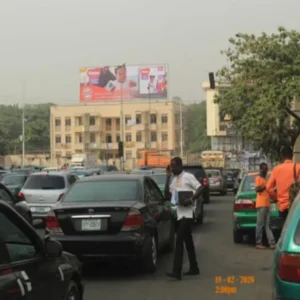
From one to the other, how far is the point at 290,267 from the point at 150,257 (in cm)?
520

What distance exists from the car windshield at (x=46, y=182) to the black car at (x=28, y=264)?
40.5 feet

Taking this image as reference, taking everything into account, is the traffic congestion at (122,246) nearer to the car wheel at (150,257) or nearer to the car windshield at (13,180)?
the car wheel at (150,257)

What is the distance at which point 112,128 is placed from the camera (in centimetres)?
11488

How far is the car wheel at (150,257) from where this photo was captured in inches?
381

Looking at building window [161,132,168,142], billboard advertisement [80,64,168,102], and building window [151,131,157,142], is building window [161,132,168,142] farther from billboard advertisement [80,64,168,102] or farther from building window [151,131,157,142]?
billboard advertisement [80,64,168,102]

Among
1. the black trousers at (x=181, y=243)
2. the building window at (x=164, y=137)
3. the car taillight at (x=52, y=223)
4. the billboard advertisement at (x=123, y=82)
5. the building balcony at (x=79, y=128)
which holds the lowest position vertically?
the black trousers at (x=181, y=243)

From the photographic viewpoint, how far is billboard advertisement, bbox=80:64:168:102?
8581 cm

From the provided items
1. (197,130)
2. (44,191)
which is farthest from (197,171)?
(197,130)

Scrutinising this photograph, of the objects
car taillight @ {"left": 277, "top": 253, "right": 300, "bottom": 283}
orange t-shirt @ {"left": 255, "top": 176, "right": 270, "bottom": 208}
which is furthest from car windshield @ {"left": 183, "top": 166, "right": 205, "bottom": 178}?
car taillight @ {"left": 277, "top": 253, "right": 300, "bottom": 283}

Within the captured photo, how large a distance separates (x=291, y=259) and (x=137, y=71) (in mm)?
82004

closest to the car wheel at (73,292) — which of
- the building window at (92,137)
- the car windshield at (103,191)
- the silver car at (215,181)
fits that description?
the car windshield at (103,191)

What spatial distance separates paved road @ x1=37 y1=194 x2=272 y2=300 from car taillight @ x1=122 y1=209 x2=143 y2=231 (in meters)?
0.80

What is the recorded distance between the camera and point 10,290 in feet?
14.3

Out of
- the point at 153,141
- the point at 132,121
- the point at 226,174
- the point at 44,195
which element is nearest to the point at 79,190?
the point at 44,195
